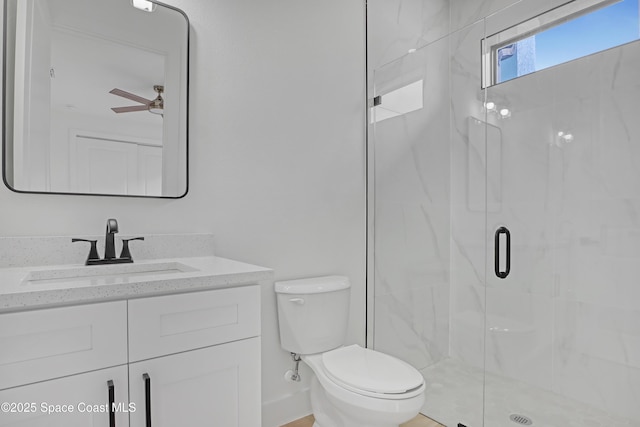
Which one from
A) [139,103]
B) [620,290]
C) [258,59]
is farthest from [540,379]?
[139,103]

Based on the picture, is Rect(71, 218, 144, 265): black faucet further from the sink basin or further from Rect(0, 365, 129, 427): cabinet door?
Rect(0, 365, 129, 427): cabinet door

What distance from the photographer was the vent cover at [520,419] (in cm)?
182

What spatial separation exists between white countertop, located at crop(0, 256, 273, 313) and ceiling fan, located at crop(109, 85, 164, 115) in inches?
23.8

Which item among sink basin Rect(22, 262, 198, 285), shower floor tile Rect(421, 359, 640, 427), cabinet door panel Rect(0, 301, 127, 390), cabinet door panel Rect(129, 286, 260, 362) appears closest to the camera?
cabinet door panel Rect(0, 301, 127, 390)

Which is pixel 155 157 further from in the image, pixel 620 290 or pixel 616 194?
pixel 620 290

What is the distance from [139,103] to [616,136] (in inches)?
84.4

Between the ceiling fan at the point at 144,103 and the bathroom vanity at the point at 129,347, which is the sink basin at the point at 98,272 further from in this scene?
the ceiling fan at the point at 144,103

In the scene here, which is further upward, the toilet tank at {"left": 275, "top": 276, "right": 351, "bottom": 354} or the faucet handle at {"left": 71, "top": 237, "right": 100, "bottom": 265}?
the faucet handle at {"left": 71, "top": 237, "right": 100, "bottom": 265}

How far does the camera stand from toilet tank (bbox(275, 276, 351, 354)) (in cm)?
175

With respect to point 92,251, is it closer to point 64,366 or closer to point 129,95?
point 64,366

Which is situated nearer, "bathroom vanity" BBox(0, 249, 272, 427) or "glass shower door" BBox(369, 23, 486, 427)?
"bathroom vanity" BBox(0, 249, 272, 427)

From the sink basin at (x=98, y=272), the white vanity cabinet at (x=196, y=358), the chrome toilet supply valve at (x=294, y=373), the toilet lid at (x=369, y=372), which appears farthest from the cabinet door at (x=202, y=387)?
the chrome toilet supply valve at (x=294, y=373)

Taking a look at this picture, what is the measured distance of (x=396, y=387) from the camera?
140 centimetres

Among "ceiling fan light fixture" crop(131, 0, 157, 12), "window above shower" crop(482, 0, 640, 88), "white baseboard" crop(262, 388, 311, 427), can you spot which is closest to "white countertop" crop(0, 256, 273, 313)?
"white baseboard" crop(262, 388, 311, 427)
